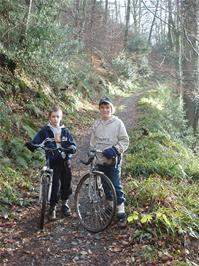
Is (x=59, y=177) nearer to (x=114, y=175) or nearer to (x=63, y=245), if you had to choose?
(x=114, y=175)

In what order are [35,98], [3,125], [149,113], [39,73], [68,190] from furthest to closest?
[149,113]
[39,73]
[35,98]
[3,125]
[68,190]

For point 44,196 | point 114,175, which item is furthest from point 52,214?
point 114,175

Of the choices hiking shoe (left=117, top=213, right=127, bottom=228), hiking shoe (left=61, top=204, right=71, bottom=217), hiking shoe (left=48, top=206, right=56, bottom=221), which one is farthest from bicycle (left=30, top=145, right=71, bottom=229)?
hiking shoe (left=117, top=213, right=127, bottom=228)

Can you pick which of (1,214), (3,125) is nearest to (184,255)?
(1,214)

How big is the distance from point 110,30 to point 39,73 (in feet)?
94.6

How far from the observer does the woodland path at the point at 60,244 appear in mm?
5328

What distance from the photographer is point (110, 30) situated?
4203cm

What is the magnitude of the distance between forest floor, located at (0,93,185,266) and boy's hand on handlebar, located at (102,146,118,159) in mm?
1201

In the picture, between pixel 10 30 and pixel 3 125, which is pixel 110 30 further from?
pixel 3 125

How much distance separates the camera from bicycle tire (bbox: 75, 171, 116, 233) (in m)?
5.93

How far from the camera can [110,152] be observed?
5.89m

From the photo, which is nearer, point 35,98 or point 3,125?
point 3,125

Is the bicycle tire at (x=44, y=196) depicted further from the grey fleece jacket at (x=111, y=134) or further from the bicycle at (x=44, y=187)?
the grey fleece jacket at (x=111, y=134)

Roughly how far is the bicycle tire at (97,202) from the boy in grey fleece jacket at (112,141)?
19 centimetres
